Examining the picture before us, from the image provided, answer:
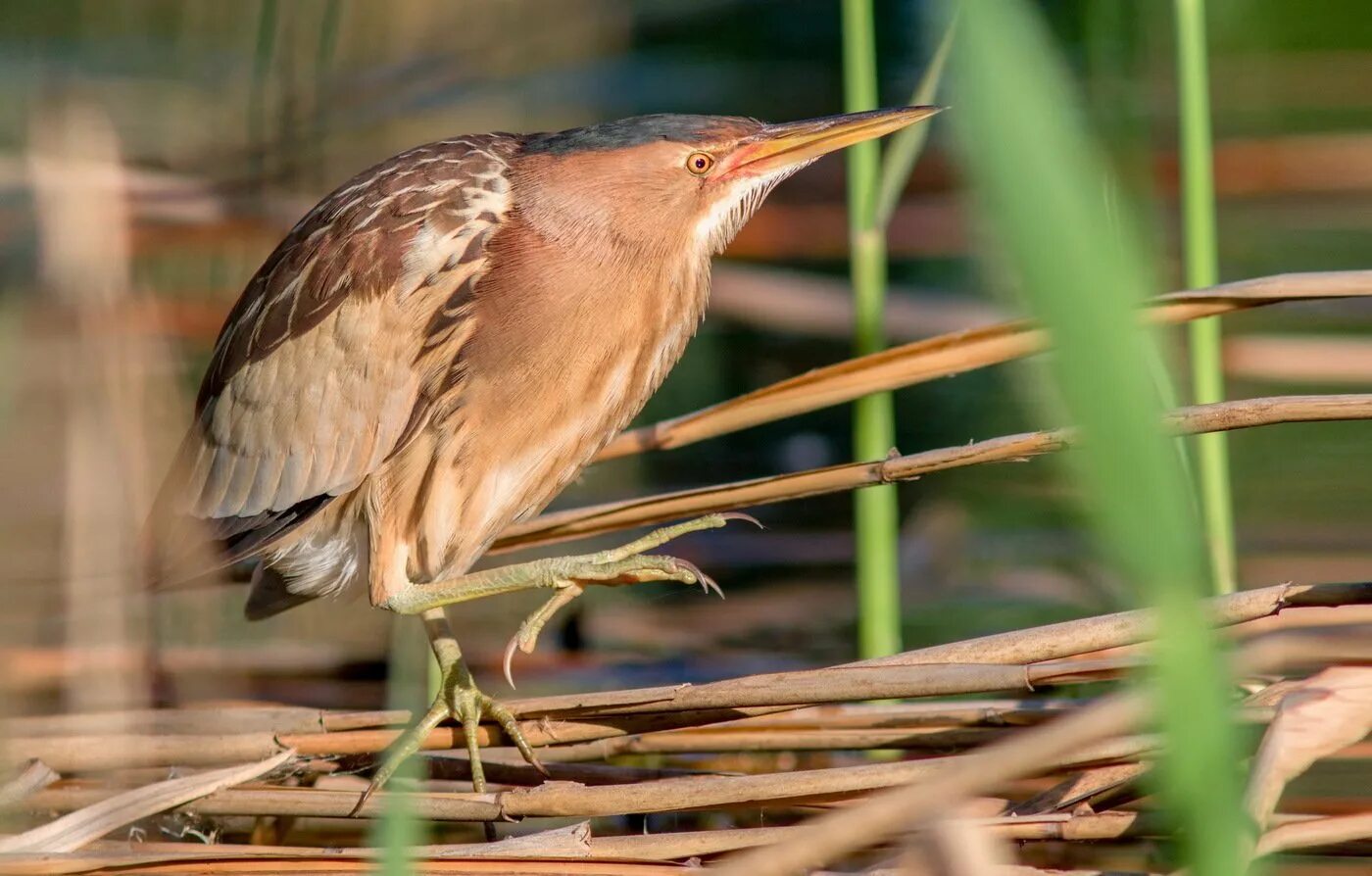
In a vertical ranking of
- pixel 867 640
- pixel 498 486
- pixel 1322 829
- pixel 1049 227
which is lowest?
pixel 1322 829

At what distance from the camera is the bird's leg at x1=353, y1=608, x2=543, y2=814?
1562 millimetres

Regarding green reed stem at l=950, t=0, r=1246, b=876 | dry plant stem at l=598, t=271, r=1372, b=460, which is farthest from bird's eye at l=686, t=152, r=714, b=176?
green reed stem at l=950, t=0, r=1246, b=876

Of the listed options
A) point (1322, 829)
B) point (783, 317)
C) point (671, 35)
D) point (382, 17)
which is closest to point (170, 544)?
point (783, 317)

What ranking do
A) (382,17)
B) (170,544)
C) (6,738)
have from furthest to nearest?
(382,17) → (170,544) → (6,738)

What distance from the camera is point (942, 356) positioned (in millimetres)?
1612

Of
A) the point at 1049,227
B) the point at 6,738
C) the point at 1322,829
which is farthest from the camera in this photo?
the point at 6,738

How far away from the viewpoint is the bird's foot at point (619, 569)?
5.34 feet

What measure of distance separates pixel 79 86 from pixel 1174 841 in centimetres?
295

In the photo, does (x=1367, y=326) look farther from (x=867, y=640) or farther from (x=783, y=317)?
(x=867, y=640)

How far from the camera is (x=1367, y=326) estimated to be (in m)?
3.30

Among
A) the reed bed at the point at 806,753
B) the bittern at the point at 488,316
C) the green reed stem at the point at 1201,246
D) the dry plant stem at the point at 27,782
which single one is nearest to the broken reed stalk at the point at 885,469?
the reed bed at the point at 806,753

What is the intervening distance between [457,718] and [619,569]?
0.24 metres

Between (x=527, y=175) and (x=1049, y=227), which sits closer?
(x=1049, y=227)

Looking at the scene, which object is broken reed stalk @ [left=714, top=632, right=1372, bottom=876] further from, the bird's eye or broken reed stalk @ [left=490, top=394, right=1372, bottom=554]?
the bird's eye
